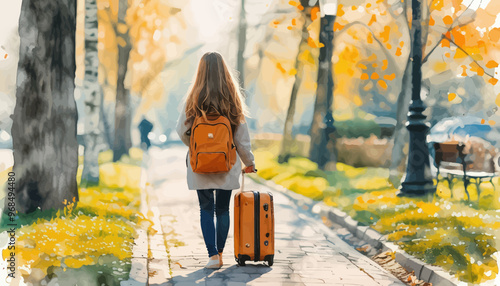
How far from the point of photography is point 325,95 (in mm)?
19547

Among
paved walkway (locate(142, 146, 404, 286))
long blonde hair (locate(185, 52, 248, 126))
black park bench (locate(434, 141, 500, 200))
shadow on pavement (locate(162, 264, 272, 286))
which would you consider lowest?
paved walkway (locate(142, 146, 404, 286))

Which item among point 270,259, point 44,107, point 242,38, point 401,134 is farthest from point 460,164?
point 242,38

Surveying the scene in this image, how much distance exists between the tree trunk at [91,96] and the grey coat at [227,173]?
8.62 meters

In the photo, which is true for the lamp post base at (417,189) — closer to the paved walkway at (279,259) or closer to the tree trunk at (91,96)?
the paved walkway at (279,259)

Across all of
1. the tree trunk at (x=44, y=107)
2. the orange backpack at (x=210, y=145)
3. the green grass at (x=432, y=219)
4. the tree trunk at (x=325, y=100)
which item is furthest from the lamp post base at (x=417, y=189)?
the tree trunk at (x=325, y=100)

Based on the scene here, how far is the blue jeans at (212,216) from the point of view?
260 inches

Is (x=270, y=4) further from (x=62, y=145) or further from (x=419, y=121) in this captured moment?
(x=62, y=145)

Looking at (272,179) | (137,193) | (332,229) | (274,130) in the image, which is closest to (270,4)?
(272,179)

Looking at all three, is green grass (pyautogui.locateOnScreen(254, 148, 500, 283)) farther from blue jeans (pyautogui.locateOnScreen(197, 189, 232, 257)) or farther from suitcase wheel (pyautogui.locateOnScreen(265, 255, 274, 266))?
blue jeans (pyautogui.locateOnScreen(197, 189, 232, 257))

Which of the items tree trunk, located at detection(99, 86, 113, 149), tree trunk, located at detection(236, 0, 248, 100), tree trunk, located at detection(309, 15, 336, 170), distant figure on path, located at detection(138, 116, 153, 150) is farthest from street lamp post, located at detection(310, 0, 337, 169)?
distant figure on path, located at detection(138, 116, 153, 150)

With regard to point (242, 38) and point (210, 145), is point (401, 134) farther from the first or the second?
point (210, 145)

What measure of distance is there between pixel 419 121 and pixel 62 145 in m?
6.04

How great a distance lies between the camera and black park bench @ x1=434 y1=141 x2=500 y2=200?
1212cm

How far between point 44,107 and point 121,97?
15.3 m
